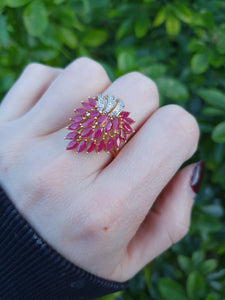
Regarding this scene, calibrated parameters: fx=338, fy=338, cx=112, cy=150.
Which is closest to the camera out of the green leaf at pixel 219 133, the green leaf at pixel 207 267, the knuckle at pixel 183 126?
the knuckle at pixel 183 126

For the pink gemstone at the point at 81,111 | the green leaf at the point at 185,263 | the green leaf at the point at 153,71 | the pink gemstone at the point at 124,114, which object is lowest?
the green leaf at the point at 185,263

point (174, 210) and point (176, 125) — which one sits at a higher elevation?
point (176, 125)

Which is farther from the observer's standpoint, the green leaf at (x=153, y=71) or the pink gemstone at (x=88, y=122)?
the green leaf at (x=153, y=71)

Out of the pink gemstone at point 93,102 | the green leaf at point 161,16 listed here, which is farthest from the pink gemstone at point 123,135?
the green leaf at point 161,16

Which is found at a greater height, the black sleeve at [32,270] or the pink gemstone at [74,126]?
the pink gemstone at [74,126]

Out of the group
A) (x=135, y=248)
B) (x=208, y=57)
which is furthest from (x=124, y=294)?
(x=208, y=57)

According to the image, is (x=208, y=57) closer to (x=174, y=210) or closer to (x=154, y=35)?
(x=154, y=35)

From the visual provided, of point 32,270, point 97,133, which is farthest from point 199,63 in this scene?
point 32,270

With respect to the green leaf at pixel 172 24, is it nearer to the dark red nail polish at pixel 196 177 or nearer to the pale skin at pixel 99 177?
the pale skin at pixel 99 177
